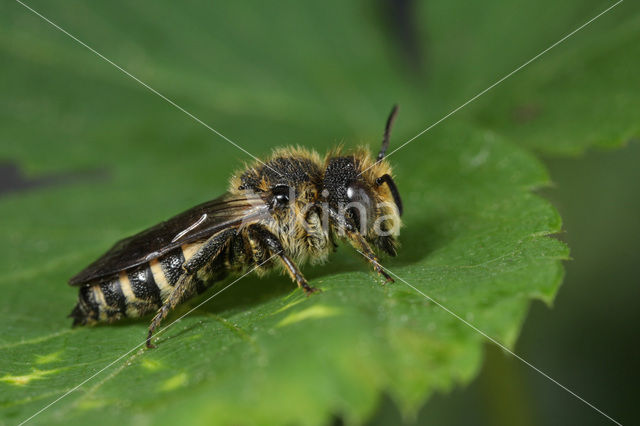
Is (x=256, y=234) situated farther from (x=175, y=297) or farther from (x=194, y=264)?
(x=175, y=297)

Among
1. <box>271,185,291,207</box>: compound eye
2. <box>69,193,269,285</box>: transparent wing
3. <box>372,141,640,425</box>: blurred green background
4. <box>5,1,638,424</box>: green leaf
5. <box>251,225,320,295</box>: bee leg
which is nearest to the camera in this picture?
<box>5,1,638,424</box>: green leaf

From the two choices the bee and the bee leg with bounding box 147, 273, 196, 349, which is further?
the bee

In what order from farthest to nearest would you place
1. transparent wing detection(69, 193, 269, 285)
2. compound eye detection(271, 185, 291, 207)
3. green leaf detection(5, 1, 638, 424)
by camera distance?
compound eye detection(271, 185, 291, 207)
transparent wing detection(69, 193, 269, 285)
green leaf detection(5, 1, 638, 424)

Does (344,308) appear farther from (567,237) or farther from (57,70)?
(57,70)

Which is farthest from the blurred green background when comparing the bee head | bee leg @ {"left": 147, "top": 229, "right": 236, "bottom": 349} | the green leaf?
bee leg @ {"left": 147, "top": 229, "right": 236, "bottom": 349}

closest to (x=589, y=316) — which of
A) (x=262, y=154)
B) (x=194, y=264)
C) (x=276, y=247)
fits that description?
(x=262, y=154)

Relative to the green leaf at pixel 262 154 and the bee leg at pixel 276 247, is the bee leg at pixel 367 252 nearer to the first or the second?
the green leaf at pixel 262 154

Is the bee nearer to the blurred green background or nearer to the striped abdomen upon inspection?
the striped abdomen

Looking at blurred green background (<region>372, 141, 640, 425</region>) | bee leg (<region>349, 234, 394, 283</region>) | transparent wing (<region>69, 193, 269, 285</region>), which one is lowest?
blurred green background (<region>372, 141, 640, 425</region>)
